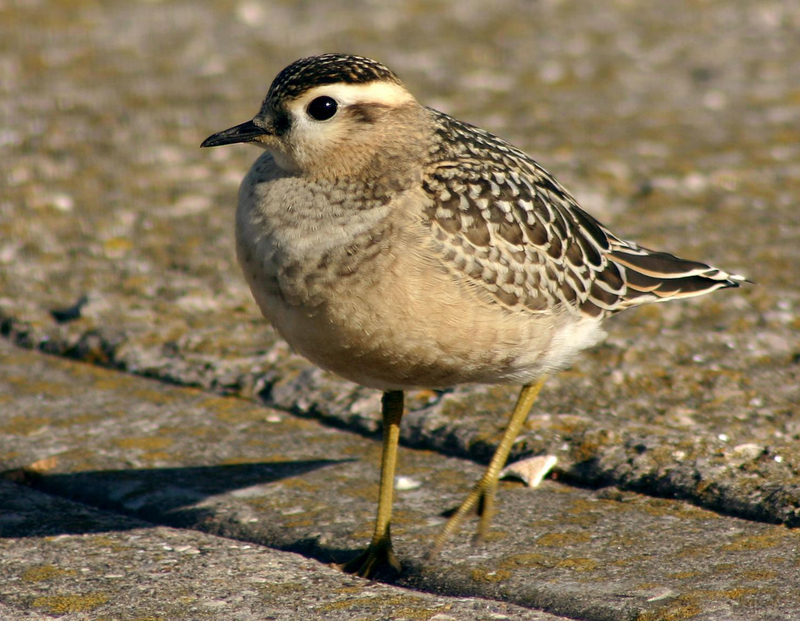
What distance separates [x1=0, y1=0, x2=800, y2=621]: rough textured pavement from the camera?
156 inches

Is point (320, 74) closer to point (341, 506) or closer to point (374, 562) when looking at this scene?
point (341, 506)

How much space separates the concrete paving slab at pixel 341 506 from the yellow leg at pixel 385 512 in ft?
0.33

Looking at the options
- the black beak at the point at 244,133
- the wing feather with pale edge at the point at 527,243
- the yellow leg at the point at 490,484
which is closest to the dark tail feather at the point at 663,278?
the wing feather with pale edge at the point at 527,243

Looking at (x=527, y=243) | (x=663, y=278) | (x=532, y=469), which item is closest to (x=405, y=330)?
(x=527, y=243)

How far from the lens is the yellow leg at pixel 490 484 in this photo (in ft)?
14.2

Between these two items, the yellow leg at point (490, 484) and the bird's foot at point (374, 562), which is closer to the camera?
the bird's foot at point (374, 562)

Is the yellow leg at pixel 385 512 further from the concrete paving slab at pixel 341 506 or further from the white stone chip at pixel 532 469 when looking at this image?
the white stone chip at pixel 532 469

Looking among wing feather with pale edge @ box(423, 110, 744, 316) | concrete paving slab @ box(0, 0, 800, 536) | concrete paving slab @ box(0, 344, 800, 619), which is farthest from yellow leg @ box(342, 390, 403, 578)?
wing feather with pale edge @ box(423, 110, 744, 316)

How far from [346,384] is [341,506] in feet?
3.46

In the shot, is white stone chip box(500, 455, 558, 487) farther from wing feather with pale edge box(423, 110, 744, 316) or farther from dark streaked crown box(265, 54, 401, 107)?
dark streaked crown box(265, 54, 401, 107)

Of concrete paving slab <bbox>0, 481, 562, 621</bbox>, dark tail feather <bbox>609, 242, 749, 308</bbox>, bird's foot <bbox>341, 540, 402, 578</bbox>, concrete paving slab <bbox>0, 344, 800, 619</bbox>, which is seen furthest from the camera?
dark tail feather <bbox>609, 242, 749, 308</bbox>

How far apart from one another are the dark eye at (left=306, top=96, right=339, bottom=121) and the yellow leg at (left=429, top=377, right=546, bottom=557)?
1537 millimetres

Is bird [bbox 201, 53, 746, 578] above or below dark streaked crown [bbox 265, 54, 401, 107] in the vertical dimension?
below

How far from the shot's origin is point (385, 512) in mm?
4352
